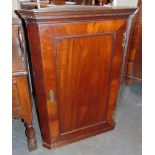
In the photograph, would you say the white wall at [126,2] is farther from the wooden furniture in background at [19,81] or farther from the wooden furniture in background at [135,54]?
the wooden furniture in background at [19,81]

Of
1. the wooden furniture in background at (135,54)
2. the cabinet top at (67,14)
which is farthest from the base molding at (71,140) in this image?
the cabinet top at (67,14)

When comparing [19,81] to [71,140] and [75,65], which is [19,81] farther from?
[71,140]

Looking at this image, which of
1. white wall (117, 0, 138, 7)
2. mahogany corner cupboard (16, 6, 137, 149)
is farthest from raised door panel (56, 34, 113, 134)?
white wall (117, 0, 138, 7)

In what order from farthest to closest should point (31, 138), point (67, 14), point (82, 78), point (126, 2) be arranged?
point (126, 2) → point (31, 138) → point (82, 78) → point (67, 14)

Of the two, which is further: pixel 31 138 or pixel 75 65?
pixel 31 138

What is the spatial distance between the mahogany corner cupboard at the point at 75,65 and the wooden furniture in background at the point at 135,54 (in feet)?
1.73

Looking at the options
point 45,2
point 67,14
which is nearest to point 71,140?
point 67,14

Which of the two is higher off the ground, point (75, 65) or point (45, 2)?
point (45, 2)

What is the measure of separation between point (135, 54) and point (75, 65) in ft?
2.83

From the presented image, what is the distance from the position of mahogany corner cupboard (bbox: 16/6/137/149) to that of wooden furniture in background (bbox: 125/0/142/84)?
53cm

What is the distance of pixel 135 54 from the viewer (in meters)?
1.82

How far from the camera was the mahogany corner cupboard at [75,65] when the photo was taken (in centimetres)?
98
